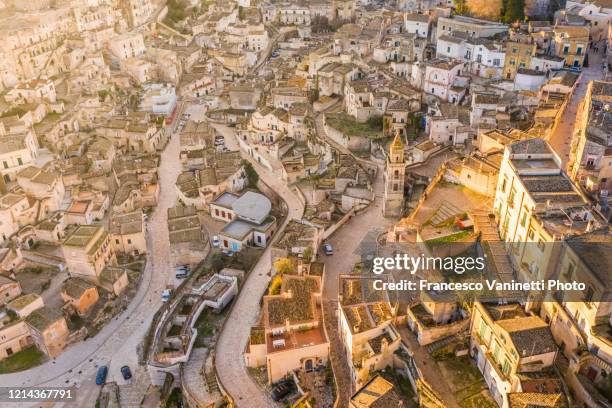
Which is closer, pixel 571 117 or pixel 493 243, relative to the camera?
pixel 493 243

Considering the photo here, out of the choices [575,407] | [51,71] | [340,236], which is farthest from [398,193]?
[51,71]

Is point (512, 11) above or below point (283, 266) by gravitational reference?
above

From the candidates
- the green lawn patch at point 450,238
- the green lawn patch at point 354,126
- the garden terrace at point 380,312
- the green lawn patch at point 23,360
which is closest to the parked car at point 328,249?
the green lawn patch at point 450,238

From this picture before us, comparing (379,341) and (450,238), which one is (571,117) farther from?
(379,341)

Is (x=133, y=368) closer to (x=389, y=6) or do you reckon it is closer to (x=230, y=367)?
(x=230, y=367)

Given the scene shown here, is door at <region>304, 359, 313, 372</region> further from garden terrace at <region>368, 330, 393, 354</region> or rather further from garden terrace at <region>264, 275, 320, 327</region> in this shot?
garden terrace at <region>368, 330, 393, 354</region>

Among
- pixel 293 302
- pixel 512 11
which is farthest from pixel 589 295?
pixel 512 11
